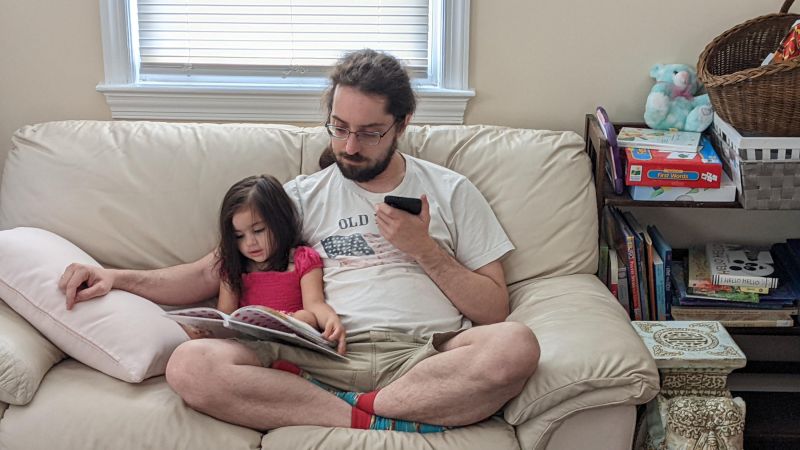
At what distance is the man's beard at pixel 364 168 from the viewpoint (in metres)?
2.23

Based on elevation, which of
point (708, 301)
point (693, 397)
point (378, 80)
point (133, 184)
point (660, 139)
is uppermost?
point (378, 80)

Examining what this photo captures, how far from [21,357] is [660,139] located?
1.70 metres

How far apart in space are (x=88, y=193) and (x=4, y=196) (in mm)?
240

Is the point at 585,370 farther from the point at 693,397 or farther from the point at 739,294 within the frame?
the point at 739,294

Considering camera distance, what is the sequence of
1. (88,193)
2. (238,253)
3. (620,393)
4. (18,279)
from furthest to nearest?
(88,193) → (238,253) → (18,279) → (620,393)

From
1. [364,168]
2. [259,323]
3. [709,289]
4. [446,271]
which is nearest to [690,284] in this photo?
[709,289]

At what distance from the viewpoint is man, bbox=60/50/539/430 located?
6.30 ft

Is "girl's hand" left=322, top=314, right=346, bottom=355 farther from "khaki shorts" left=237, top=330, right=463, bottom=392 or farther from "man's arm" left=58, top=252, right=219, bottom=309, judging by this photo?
"man's arm" left=58, top=252, right=219, bottom=309

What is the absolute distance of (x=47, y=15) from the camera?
107 inches

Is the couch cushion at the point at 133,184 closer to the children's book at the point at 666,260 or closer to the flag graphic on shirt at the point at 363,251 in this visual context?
the flag graphic on shirt at the point at 363,251

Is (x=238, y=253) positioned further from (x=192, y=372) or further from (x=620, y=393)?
(x=620, y=393)

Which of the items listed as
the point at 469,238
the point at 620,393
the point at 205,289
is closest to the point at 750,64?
the point at 469,238

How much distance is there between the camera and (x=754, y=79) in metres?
2.25

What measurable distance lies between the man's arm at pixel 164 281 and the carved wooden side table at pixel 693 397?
3.63 feet
